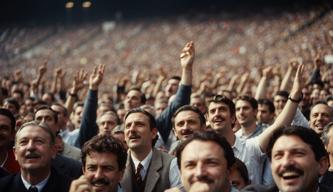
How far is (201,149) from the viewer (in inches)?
109

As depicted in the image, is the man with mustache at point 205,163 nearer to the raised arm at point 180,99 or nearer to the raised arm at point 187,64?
the raised arm at point 180,99

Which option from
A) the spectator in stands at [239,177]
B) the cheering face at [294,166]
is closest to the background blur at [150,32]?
the spectator in stands at [239,177]

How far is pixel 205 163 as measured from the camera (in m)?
2.69

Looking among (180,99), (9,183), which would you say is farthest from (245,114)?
(9,183)

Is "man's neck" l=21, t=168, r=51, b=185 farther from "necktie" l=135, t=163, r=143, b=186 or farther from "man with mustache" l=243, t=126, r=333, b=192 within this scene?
"man with mustache" l=243, t=126, r=333, b=192

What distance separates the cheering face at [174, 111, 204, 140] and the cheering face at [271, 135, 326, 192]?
1631 millimetres

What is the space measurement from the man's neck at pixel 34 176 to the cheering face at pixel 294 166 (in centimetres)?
151

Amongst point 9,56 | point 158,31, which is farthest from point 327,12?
point 9,56

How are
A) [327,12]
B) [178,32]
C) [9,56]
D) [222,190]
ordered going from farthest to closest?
[178,32], [9,56], [327,12], [222,190]

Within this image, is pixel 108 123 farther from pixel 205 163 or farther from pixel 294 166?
pixel 294 166

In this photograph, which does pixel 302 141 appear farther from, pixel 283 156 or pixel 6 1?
pixel 6 1

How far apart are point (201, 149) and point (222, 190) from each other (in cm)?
24

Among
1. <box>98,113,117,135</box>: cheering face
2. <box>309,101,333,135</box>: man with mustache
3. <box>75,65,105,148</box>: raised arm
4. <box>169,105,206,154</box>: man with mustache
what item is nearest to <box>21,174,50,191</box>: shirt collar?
<box>169,105,206,154</box>: man with mustache

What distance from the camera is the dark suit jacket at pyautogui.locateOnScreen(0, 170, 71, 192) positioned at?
10.8ft
